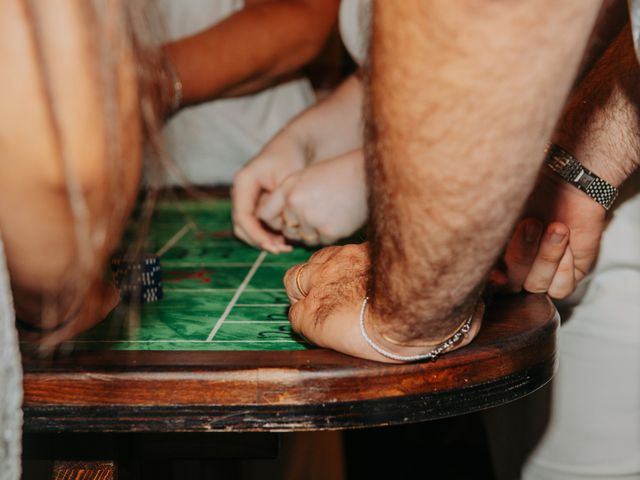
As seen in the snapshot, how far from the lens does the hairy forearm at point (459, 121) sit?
85cm

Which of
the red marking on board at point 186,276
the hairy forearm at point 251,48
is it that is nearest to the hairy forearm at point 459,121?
the red marking on board at point 186,276

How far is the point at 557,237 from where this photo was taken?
4.40 ft

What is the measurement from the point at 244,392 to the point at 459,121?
0.45 meters

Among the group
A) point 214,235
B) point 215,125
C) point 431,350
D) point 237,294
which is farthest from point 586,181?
point 215,125

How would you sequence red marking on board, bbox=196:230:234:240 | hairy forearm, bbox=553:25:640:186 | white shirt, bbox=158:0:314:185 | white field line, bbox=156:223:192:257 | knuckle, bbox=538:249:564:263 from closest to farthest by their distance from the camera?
knuckle, bbox=538:249:564:263 → hairy forearm, bbox=553:25:640:186 → white field line, bbox=156:223:192:257 → red marking on board, bbox=196:230:234:240 → white shirt, bbox=158:0:314:185

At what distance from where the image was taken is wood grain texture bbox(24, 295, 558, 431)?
110 cm

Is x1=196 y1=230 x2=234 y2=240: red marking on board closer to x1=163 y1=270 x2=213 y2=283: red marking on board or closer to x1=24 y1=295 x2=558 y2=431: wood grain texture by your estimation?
x1=163 y1=270 x2=213 y2=283: red marking on board

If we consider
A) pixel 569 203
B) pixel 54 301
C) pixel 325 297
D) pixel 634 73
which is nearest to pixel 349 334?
pixel 325 297

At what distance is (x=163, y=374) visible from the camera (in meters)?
1.11

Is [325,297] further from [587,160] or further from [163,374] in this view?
[587,160]

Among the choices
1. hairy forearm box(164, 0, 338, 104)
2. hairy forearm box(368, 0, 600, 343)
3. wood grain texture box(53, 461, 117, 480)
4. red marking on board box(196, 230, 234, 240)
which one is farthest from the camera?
hairy forearm box(164, 0, 338, 104)

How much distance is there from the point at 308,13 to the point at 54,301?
186cm

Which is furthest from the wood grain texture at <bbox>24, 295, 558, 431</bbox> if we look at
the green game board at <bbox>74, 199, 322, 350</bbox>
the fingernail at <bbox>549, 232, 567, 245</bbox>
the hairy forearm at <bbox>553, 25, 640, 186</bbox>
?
the hairy forearm at <bbox>553, 25, 640, 186</bbox>

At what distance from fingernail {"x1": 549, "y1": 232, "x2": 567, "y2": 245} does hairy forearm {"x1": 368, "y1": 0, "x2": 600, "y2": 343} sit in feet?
1.09
